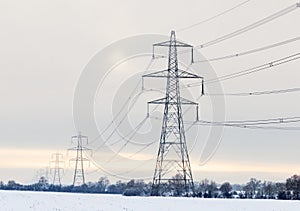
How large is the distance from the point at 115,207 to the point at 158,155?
4361 millimetres

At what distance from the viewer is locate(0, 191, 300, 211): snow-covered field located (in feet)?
137

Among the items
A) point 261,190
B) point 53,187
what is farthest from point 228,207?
point 261,190

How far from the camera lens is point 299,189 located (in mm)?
92000

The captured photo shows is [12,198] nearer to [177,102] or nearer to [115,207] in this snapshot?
[115,207]

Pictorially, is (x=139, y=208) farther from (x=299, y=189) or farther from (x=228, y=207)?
(x=299, y=189)

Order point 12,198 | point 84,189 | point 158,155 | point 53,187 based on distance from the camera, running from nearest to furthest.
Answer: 1. point 158,155
2. point 12,198
3. point 84,189
4. point 53,187

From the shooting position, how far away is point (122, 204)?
145 feet

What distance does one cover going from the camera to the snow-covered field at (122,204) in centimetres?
4178

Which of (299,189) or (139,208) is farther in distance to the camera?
(299,189)

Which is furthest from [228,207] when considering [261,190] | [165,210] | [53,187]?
[261,190]

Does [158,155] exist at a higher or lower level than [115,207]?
higher

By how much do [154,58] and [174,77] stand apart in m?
3.77

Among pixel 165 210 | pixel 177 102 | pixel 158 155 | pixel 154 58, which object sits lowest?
pixel 165 210

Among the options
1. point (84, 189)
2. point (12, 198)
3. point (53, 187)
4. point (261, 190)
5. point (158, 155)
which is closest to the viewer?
point (158, 155)
